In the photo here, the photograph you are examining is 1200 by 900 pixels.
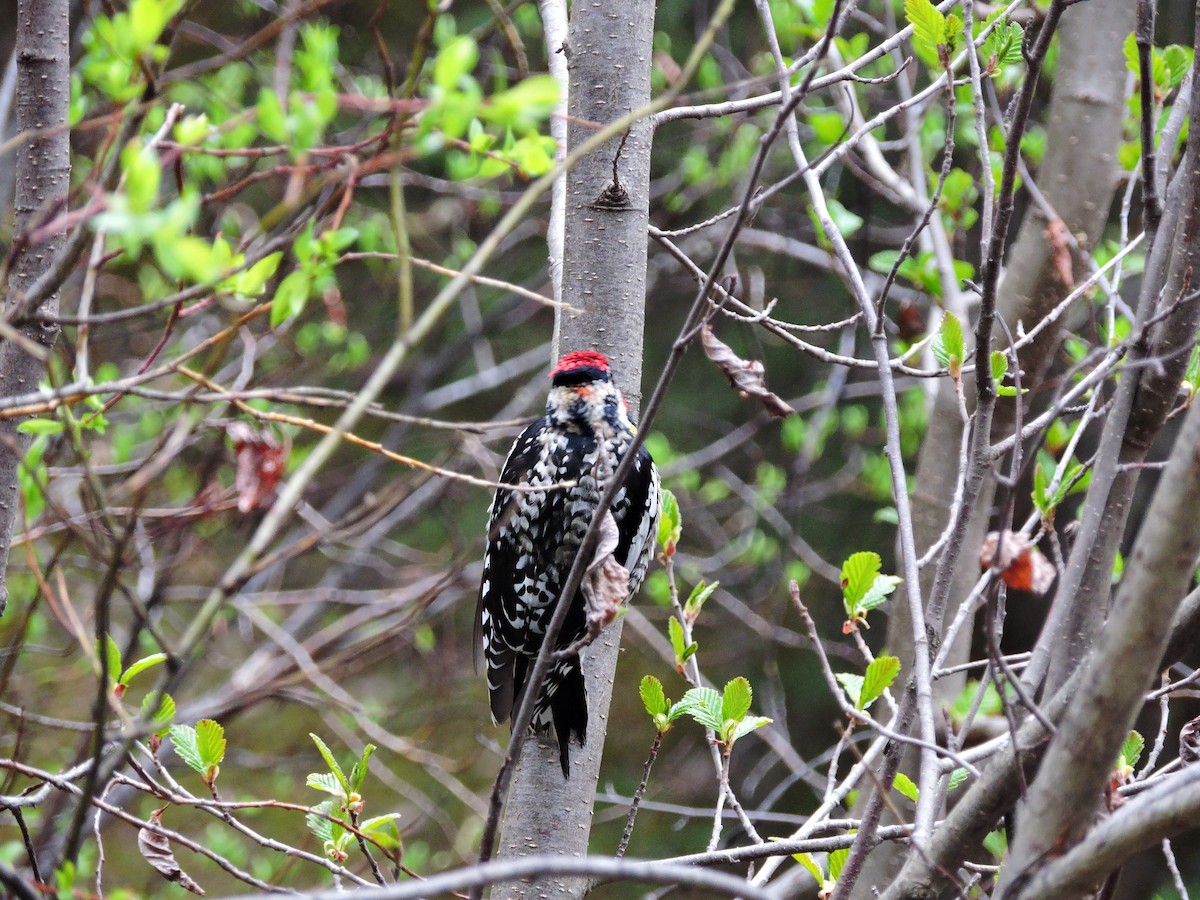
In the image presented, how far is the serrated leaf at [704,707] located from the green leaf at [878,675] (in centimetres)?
29

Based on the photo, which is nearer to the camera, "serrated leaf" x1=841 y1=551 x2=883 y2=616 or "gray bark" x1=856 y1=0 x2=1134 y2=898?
"serrated leaf" x1=841 y1=551 x2=883 y2=616

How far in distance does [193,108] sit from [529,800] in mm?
4206

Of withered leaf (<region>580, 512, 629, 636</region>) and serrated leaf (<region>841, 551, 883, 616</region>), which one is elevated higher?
withered leaf (<region>580, 512, 629, 636</region>)

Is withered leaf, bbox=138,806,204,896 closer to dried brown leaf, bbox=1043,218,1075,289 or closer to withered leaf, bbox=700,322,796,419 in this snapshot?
withered leaf, bbox=700,322,796,419

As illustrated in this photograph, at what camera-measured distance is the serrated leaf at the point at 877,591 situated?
1.85 metres

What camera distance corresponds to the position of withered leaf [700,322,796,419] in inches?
76.4

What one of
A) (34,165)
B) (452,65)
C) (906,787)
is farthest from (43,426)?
(906,787)

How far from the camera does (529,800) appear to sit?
78.0 inches

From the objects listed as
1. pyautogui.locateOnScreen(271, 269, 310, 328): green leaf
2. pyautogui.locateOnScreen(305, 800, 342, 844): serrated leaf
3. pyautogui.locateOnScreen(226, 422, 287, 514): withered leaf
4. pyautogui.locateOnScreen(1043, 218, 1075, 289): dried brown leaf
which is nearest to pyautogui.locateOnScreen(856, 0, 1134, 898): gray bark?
pyautogui.locateOnScreen(1043, 218, 1075, 289): dried brown leaf

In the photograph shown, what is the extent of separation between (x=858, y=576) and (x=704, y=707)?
0.37 metres

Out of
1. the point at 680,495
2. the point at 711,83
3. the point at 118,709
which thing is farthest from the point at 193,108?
the point at 118,709

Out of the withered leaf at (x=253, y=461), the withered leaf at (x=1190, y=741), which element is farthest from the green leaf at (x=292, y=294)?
the withered leaf at (x=1190, y=741)

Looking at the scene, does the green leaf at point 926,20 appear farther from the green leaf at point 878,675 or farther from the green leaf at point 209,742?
the green leaf at point 209,742

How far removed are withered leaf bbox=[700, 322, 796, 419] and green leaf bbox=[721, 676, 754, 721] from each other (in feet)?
1.72
